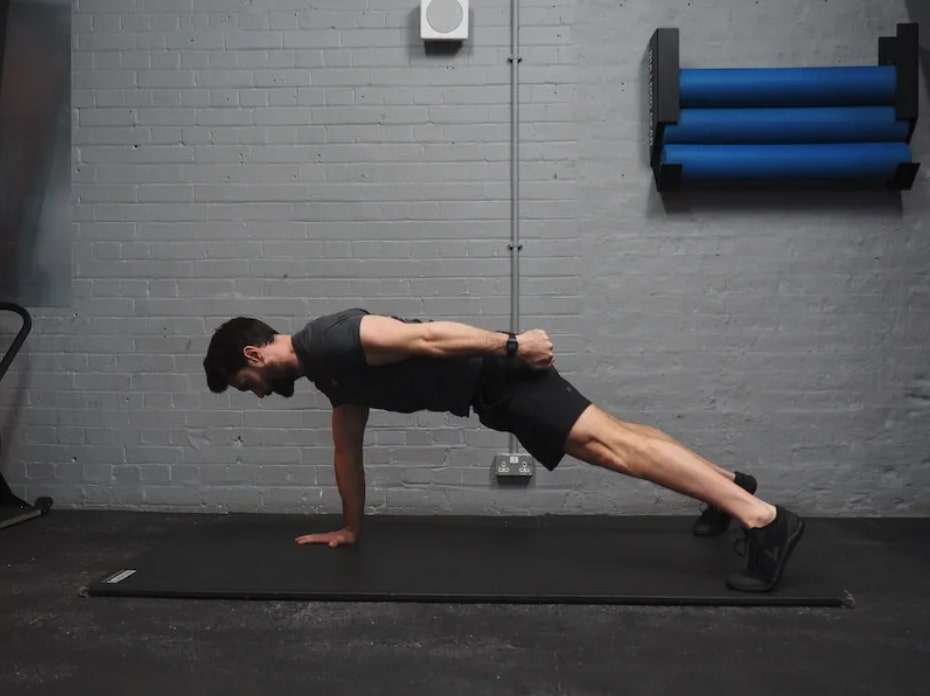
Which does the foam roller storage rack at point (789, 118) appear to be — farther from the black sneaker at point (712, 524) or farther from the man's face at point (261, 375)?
the man's face at point (261, 375)

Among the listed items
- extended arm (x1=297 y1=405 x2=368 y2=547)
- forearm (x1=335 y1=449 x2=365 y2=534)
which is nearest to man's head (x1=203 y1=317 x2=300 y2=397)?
extended arm (x1=297 y1=405 x2=368 y2=547)

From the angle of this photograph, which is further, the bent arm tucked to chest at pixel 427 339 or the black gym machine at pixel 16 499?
the black gym machine at pixel 16 499

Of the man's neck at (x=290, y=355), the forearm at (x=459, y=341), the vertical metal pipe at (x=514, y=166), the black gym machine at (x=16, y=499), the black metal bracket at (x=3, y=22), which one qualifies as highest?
the black metal bracket at (x=3, y=22)

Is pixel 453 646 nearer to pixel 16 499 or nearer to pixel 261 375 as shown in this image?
pixel 261 375

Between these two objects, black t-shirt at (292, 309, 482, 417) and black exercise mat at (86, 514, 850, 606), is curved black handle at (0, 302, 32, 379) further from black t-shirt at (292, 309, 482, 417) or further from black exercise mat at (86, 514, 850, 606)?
black t-shirt at (292, 309, 482, 417)

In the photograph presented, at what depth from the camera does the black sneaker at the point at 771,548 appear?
2533 millimetres

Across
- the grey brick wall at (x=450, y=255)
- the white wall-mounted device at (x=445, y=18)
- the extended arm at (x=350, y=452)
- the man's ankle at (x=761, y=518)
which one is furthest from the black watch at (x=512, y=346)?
the white wall-mounted device at (x=445, y=18)

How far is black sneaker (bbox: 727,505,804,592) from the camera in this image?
2533mm

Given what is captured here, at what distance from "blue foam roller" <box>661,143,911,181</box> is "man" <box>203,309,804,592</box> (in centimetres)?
140

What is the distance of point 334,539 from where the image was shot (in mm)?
3092

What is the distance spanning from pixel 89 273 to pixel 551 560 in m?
2.53

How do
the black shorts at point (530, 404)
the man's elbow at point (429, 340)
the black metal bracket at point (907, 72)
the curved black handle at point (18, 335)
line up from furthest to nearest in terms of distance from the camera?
the curved black handle at point (18, 335), the black metal bracket at point (907, 72), the black shorts at point (530, 404), the man's elbow at point (429, 340)

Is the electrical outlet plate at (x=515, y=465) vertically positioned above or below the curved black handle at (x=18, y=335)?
below

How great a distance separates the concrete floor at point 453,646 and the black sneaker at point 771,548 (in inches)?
4.0
